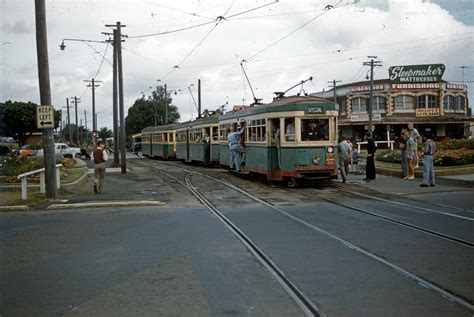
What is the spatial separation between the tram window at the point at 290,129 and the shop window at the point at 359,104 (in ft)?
139

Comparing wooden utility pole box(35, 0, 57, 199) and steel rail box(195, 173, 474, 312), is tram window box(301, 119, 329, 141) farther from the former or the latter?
wooden utility pole box(35, 0, 57, 199)

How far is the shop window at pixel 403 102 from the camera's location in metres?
55.9

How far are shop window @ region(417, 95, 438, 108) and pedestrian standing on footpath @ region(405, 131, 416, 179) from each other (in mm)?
40316

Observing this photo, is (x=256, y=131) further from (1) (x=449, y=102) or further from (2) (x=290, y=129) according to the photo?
(1) (x=449, y=102)

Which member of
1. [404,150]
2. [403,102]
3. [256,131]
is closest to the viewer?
[404,150]

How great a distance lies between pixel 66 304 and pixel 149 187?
42.5 feet

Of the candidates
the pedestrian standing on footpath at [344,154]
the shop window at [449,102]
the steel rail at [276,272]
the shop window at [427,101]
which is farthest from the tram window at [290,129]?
the shop window at [449,102]

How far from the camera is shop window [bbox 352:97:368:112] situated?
187 ft

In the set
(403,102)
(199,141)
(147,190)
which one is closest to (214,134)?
(199,141)

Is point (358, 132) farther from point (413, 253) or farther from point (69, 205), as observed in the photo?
point (413, 253)

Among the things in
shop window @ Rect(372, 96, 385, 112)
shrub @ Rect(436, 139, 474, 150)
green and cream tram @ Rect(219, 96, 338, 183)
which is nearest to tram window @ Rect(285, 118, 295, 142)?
green and cream tram @ Rect(219, 96, 338, 183)

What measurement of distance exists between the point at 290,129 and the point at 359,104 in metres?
42.8

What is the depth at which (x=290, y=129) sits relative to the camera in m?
16.6

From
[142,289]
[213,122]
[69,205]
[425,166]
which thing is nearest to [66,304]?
[142,289]
